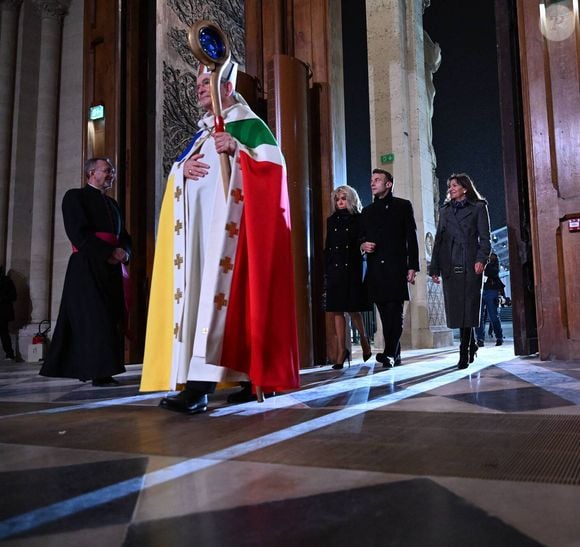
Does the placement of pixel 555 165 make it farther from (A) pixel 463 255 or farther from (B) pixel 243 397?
(B) pixel 243 397

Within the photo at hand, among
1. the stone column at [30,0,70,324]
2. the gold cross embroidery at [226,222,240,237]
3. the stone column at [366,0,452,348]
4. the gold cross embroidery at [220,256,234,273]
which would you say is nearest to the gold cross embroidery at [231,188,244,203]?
the gold cross embroidery at [226,222,240,237]

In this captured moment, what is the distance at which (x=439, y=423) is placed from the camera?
199cm

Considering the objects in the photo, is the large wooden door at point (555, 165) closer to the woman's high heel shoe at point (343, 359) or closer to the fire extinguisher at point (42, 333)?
the woman's high heel shoe at point (343, 359)

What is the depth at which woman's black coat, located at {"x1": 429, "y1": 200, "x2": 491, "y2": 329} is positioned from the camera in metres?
4.53

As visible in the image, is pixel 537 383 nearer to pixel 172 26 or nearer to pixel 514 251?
pixel 514 251

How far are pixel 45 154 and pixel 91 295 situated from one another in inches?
272

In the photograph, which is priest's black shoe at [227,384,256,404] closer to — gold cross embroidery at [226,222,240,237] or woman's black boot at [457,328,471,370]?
gold cross embroidery at [226,222,240,237]

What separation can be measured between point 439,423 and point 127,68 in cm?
598

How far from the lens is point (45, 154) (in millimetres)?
9867

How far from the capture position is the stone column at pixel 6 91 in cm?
972

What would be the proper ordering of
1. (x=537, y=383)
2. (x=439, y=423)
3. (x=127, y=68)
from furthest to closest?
1. (x=127, y=68)
2. (x=537, y=383)
3. (x=439, y=423)

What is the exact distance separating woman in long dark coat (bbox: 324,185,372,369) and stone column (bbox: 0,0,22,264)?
7100 millimetres

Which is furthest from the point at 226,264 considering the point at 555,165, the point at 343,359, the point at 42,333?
the point at 42,333

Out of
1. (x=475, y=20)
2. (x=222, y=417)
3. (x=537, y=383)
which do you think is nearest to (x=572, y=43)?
(x=537, y=383)
